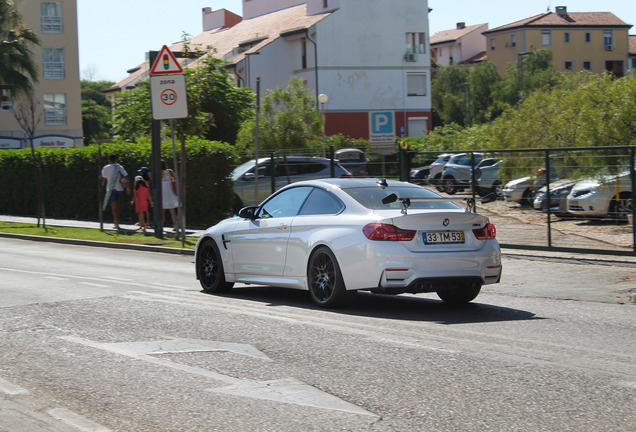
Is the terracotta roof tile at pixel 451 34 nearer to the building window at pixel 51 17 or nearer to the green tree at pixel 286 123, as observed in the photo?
the building window at pixel 51 17

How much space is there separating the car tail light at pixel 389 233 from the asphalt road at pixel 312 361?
85 cm

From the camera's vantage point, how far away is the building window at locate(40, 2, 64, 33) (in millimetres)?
68312

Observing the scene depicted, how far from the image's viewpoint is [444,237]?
368 inches

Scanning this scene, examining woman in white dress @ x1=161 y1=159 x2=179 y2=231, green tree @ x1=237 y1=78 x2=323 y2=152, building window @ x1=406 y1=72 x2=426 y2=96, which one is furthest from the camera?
building window @ x1=406 y1=72 x2=426 y2=96

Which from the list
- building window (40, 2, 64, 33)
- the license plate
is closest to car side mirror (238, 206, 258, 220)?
the license plate

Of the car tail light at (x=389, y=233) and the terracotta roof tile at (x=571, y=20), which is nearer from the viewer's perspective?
the car tail light at (x=389, y=233)

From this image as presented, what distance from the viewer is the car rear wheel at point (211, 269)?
11.6 m

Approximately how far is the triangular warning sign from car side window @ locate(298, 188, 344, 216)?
9.31 meters

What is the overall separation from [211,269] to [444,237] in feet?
12.2

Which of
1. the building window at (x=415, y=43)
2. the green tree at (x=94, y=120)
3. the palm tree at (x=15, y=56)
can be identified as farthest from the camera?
the green tree at (x=94, y=120)

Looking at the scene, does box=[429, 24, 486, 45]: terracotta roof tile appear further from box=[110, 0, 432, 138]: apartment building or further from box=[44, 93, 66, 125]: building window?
box=[44, 93, 66, 125]: building window

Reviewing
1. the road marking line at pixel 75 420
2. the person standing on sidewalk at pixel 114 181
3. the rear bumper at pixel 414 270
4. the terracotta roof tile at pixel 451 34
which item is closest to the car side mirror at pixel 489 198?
the rear bumper at pixel 414 270

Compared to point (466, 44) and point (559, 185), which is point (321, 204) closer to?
point (559, 185)

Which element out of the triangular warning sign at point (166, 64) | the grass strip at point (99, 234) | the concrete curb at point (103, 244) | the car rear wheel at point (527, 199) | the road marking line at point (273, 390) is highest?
the triangular warning sign at point (166, 64)
